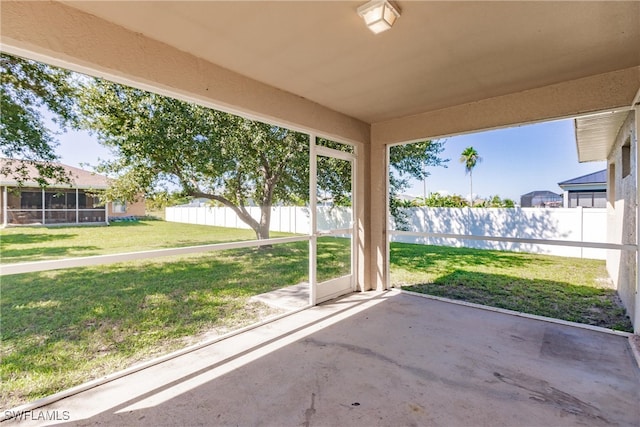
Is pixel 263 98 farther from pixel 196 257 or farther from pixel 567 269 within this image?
pixel 567 269

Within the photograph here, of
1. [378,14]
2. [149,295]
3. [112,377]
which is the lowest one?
[112,377]

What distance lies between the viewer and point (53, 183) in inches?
91.7

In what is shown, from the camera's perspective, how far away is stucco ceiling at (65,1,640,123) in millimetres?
1860

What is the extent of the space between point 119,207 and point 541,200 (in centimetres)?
804

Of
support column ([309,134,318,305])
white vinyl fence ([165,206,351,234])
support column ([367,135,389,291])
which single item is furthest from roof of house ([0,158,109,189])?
support column ([367,135,389,291])

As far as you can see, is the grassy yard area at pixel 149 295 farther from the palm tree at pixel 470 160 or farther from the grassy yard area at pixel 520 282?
the palm tree at pixel 470 160

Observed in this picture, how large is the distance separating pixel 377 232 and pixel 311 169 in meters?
1.50

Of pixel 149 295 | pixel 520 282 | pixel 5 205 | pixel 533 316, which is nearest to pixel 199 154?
pixel 5 205

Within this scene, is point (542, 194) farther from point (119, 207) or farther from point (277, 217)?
point (119, 207)

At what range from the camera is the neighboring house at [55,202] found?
212 cm

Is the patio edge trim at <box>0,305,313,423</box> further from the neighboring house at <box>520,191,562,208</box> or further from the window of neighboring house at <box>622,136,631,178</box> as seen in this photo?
the neighboring house at <box>520,191,562,208</box>

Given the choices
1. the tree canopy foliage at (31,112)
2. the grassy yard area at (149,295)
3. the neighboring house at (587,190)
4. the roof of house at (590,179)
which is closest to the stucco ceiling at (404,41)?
the tree canopy foliage at (31,112)

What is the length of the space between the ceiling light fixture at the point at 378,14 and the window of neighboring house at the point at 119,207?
2.82 metres

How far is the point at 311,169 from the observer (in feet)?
12.6
